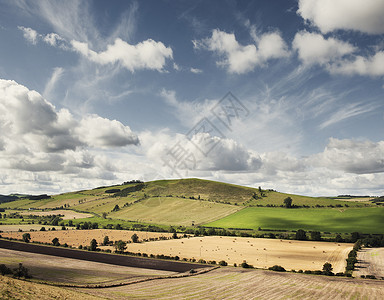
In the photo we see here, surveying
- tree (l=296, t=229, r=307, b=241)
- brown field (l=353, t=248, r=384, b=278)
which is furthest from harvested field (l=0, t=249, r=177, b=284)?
tree (l=296, t=229, r=307, b=241)

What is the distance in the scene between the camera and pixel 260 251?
100188 millimetres

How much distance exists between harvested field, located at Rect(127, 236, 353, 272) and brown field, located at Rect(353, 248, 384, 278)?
4372 millimetres

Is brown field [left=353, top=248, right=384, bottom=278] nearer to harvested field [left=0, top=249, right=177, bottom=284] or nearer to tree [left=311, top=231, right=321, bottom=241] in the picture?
tree [left=311, top=231, right=321, bottom=241]

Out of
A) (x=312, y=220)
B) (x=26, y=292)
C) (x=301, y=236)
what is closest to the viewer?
(x=26, y=292)

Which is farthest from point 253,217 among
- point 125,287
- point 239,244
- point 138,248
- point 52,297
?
point 52,297

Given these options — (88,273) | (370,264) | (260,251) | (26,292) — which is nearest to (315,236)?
(260,251)

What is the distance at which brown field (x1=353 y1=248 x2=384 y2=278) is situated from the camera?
68.2m

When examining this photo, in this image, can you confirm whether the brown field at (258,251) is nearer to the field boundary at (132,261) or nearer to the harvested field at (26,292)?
the field boundary at (132,261)

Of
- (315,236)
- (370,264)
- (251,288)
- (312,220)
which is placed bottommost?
(370,264)

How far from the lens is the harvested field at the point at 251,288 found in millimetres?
46969

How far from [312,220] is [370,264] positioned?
82.4m

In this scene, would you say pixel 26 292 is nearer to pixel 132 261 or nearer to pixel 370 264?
pixel 132 261

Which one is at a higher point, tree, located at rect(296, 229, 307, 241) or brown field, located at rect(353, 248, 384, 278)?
tree, located at rect(296, 229, 307, 241)

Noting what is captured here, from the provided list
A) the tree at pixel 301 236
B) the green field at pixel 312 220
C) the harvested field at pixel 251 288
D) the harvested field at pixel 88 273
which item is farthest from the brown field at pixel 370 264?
the harvested field at pixel 88 273
